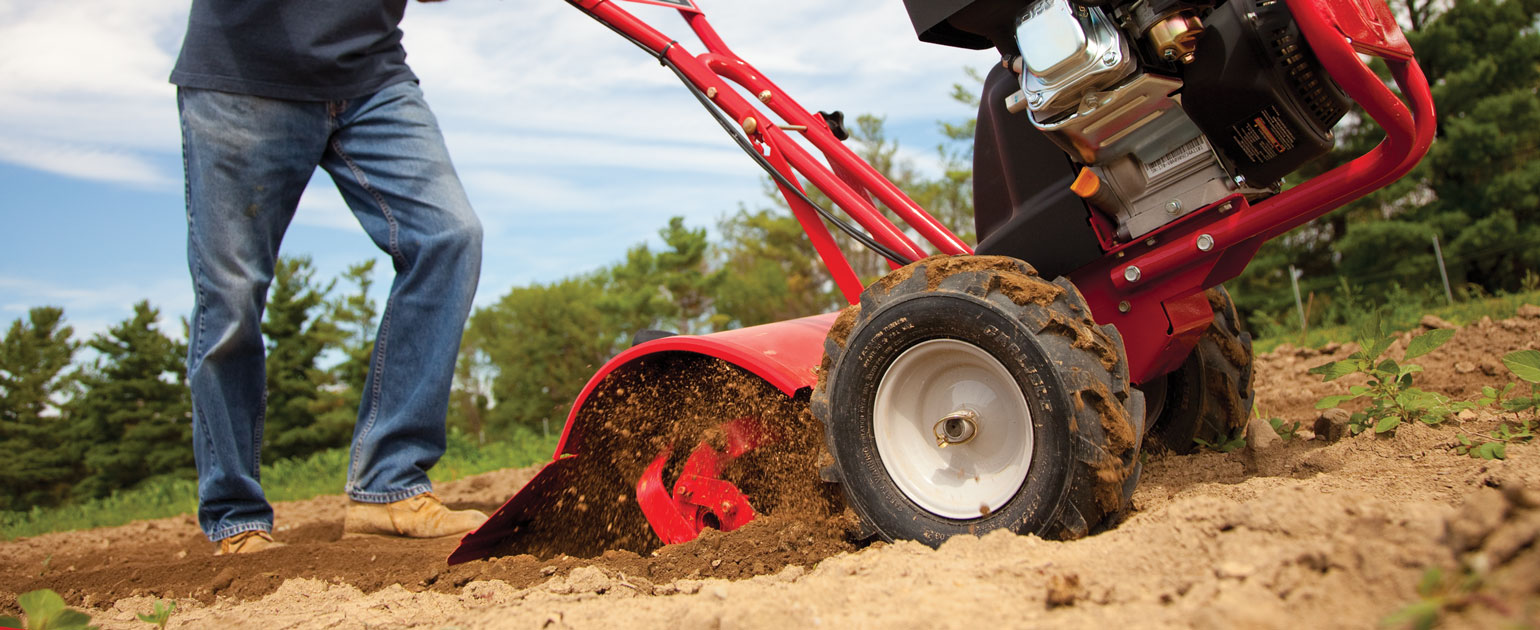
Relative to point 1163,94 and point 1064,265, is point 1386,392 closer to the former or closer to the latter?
point 1064,265

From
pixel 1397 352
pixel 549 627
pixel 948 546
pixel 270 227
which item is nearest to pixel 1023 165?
pixel 948 546

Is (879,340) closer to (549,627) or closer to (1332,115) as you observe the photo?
(549,627)

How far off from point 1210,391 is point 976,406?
3.40 feet

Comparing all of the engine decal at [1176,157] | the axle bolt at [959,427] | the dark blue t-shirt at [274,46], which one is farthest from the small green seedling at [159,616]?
the engine decal at [1176,157]

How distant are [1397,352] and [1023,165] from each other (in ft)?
10.0

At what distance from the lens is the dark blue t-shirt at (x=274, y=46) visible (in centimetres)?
289

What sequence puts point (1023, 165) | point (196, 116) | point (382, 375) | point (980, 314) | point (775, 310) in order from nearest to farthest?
point (980, 314) < point (1023, 165) < point (196, 116) < point (382, 375) < point (775, 310)

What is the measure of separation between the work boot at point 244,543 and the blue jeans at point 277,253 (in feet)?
0.08

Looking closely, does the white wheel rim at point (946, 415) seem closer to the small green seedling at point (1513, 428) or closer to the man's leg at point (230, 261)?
the small green seedling at point (1513, 428)

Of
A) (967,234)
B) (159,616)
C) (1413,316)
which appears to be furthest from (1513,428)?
(967,234)

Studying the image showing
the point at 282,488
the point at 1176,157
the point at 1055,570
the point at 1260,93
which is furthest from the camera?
the point at 282,488

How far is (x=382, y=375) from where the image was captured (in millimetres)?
3125

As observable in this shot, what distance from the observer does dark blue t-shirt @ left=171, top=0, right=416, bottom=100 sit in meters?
2.89

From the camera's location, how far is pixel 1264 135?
6.41 ft
